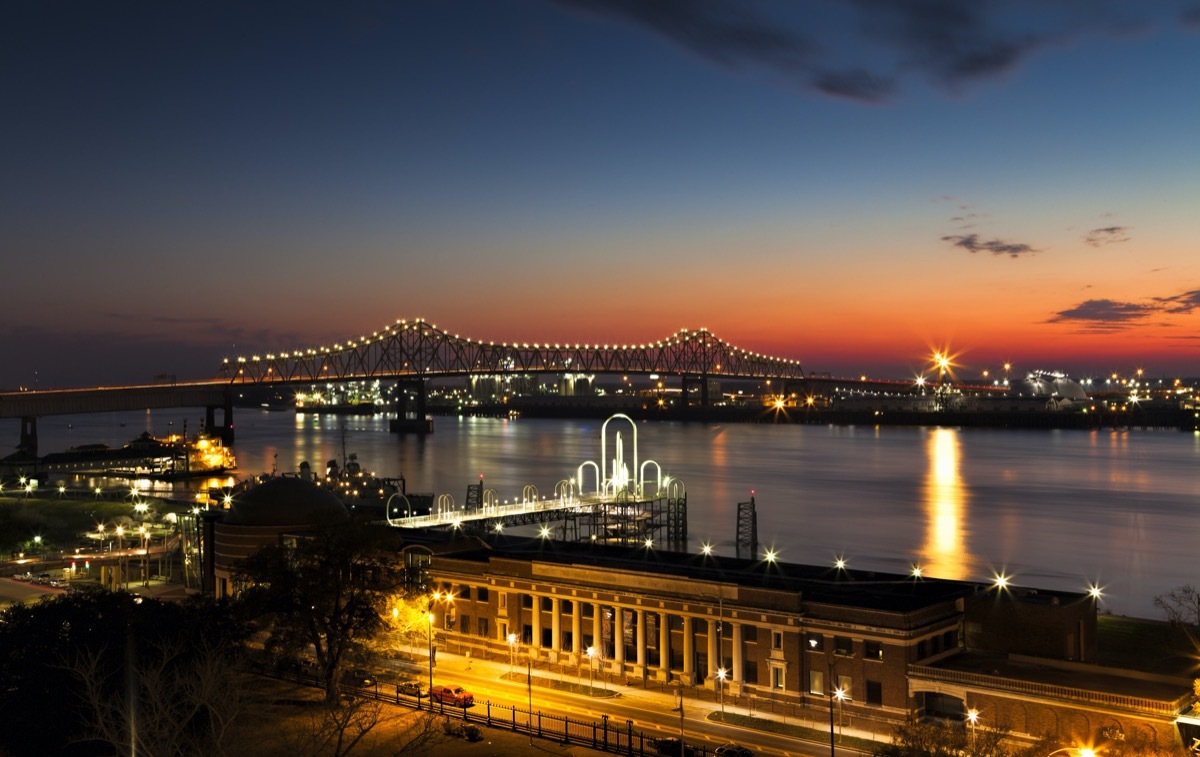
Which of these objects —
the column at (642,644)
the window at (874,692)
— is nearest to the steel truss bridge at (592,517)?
the column at (642,644)

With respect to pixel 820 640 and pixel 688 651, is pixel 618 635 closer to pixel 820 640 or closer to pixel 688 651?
pixel 688 651

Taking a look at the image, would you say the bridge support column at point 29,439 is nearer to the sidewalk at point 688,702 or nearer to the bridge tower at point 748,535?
the bridge tower at point 748,535

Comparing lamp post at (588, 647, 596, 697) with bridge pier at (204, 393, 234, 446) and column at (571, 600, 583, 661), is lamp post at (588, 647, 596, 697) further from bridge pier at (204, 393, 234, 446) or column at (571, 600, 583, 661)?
bridge pier at (204, 393, 234, 446)

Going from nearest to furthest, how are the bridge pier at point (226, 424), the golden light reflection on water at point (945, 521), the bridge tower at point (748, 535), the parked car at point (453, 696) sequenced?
the parked car at point (453, 696) → the golden light reflection on water at point (945, 521) → the bridge tower at point (748, 535) → the bridge pier at point (226, 424)

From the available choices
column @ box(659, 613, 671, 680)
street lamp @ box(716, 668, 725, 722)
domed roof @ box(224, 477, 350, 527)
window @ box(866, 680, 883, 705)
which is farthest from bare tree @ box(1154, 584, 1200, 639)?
domed roof @ box(224, 477, 350, 527)

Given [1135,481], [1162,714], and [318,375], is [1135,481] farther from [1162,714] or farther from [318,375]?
[318,375]
